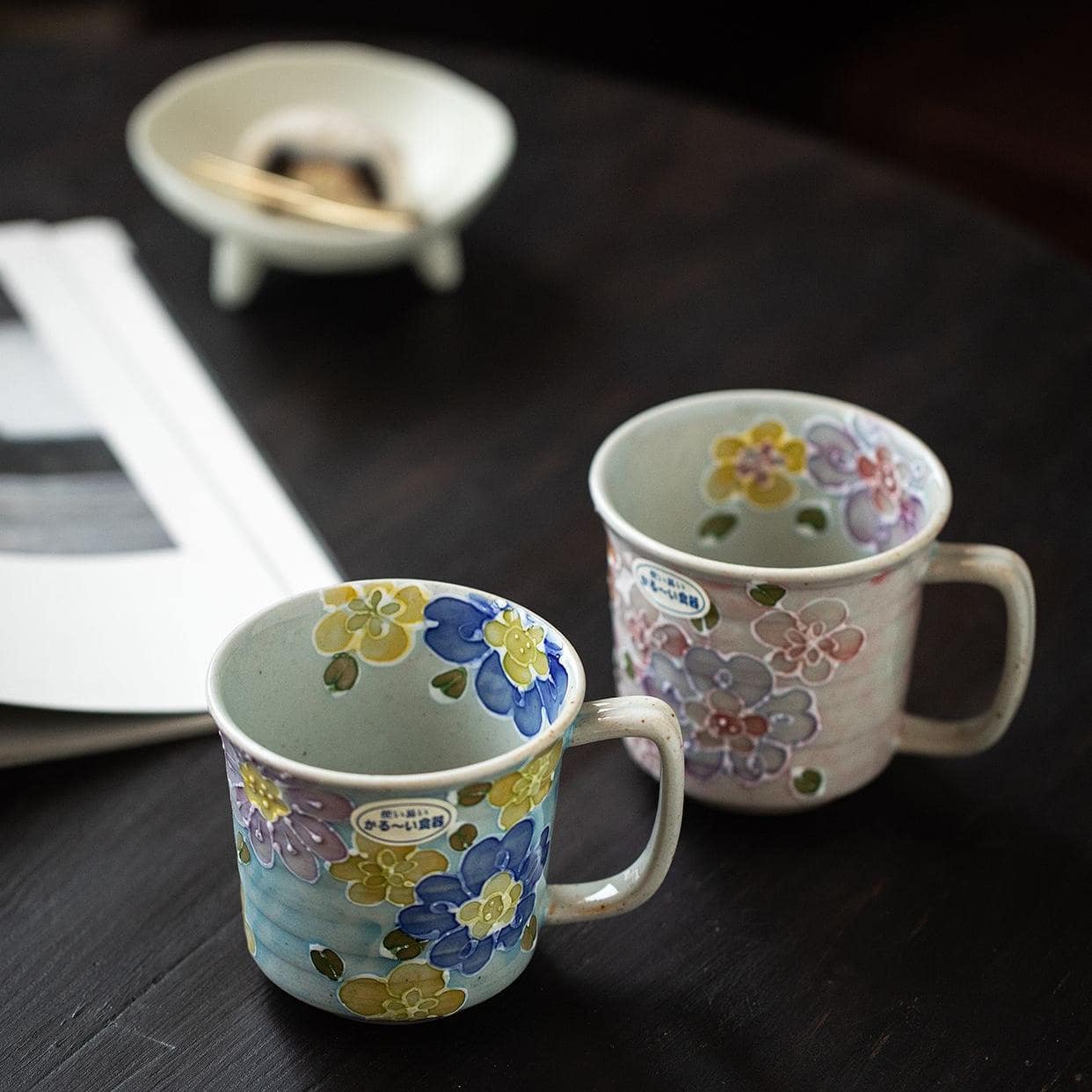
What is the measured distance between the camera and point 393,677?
0.43m

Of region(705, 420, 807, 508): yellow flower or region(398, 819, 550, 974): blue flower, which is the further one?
region(705, 420, 807, 508): yellow flower

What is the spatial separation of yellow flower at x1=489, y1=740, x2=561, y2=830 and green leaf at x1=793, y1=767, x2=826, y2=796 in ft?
0.37

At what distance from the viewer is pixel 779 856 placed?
46 cm

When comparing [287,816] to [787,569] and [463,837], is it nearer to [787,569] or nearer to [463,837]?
[463,837]

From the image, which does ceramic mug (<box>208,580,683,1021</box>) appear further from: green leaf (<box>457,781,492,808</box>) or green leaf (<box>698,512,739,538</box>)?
green leaf (<box>698,512,739,538</box>)

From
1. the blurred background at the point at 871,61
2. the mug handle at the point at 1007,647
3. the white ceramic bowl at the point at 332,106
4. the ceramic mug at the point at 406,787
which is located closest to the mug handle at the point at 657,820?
the ceramic mug at the point at 406,787

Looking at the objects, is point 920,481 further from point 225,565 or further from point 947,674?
point 225,565

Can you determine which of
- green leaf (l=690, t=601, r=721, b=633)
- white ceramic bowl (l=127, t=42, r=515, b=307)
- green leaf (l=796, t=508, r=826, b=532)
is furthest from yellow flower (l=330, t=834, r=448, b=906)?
white ceramic bowl (l=127, t=42, r=515, b=307)

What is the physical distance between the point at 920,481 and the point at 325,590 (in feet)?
0.63

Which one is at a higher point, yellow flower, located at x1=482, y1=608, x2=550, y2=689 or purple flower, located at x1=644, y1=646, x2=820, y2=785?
yellow flower, located at x1=482, y1=608, x2=550, y2=689

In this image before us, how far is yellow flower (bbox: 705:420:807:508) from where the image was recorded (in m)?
0.52

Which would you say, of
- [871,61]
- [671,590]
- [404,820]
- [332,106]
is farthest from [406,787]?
[871,61]

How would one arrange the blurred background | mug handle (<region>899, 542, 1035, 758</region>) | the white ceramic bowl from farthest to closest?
the blurred background
the white ceramic bowl
mug handle (<region>899, 542, 1035, 758</region>)

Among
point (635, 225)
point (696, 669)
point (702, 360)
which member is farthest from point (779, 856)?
point (635, 225)
